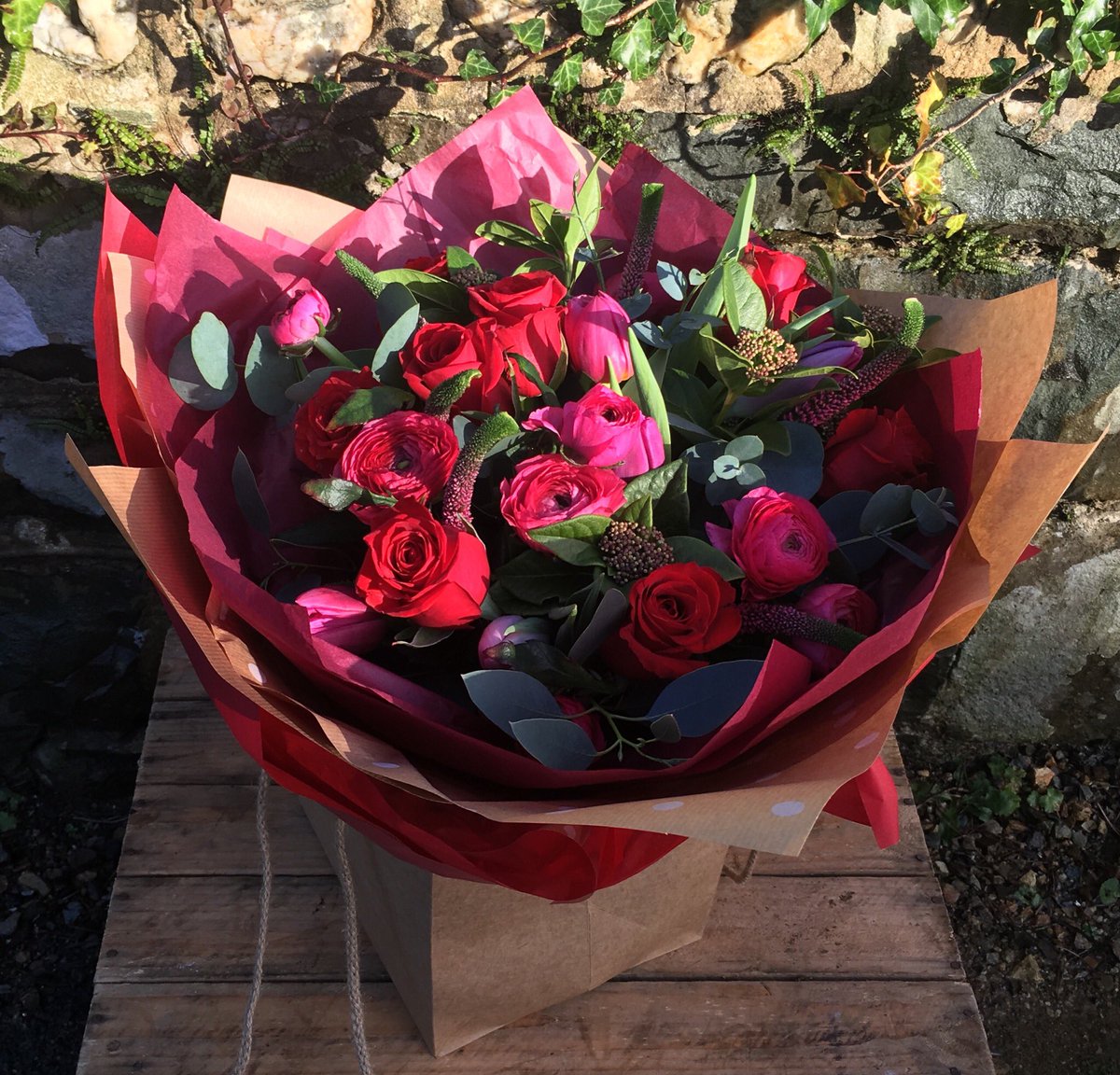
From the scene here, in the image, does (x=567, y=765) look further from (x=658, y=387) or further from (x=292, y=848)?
(x=292, y=848)

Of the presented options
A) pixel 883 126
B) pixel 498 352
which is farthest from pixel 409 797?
pixel 883 126

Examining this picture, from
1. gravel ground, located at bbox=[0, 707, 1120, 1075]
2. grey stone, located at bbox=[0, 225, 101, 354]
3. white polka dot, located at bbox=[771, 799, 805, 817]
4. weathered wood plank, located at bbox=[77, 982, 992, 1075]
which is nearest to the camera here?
white polka dot, located at bbox=[771, 799, 805, 817]

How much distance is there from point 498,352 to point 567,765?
27 cm

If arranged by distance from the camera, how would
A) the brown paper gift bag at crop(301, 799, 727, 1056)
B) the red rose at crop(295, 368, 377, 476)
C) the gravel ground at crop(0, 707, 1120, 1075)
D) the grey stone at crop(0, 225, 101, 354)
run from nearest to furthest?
the red rose at crop(295, 368, 377, 476)
the brown paper gift bag at crop(301, 799, 727, 1056)
the grey stone at crop(0, 225, 101, 354)
the gravel ground at crop(0, 707, 1120, 1075)

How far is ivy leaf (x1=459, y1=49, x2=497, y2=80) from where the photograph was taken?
0.99 m

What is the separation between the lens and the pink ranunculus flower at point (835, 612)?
60cm

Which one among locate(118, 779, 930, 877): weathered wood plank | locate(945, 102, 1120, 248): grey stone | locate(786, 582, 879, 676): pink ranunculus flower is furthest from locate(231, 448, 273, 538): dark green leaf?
locate(945, 102, 1120, 248): grey stone

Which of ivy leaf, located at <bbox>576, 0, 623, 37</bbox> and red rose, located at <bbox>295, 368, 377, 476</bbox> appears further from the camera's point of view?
ivy leaf, located at <bbox>576, 0, 623, 37</bbox>

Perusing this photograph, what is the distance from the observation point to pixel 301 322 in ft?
2.20

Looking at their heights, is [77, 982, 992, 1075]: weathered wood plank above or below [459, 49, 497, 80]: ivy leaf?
below

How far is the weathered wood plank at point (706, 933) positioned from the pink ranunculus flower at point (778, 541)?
512mm

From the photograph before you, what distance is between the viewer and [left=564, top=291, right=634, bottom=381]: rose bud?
65cm

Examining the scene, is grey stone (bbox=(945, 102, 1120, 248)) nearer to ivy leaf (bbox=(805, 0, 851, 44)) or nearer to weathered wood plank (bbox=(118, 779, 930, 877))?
ivy leaf (bbox=(805, 0, 851, 44))

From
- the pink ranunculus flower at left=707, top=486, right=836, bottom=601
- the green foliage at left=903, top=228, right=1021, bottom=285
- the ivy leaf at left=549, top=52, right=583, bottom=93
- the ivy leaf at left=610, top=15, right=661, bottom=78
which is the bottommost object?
the green foliage at left=903, top=228, right=1021, bottom=285
